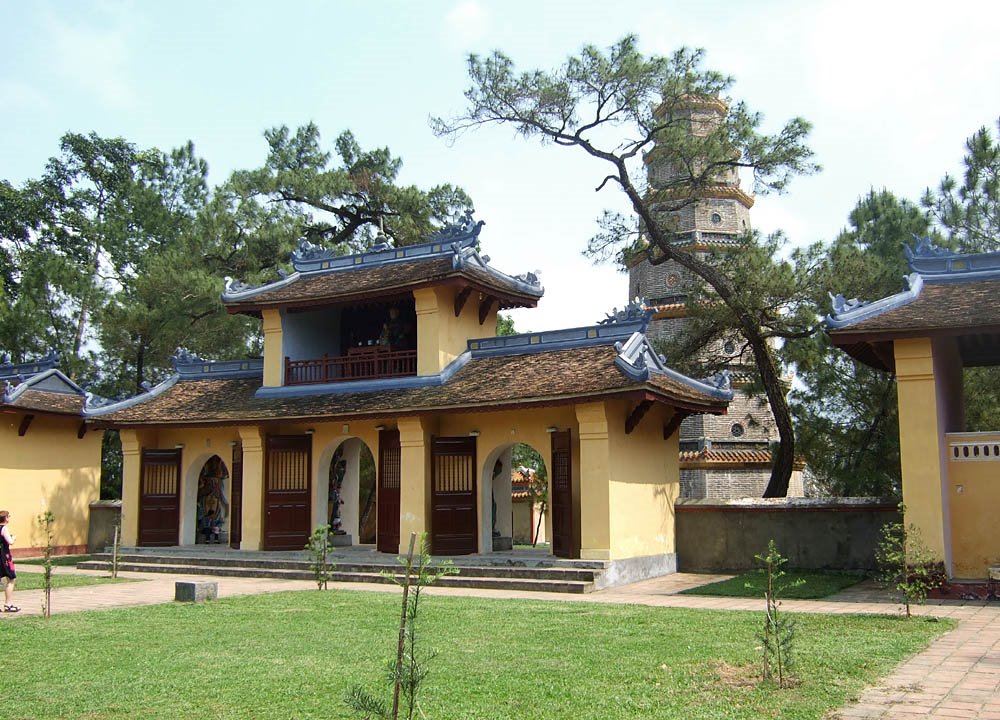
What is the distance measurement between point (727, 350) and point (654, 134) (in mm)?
5064

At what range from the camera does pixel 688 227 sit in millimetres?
27266

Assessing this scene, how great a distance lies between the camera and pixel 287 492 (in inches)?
731

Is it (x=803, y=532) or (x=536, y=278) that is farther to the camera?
(x=536, y=278)

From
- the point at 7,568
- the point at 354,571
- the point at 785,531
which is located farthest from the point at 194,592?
the point at 785,531

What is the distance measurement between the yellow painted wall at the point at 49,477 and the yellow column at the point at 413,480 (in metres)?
9.30

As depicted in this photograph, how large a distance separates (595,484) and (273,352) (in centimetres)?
827

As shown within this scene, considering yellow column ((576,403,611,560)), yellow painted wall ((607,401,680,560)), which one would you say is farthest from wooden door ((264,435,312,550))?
yellow painted wall ((607,401,680,560))

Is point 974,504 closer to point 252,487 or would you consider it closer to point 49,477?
point 252,487

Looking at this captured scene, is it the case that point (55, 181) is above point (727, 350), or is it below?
above

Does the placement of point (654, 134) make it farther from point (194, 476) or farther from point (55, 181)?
point (55, 181)

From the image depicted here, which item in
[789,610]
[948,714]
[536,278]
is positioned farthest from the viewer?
[536,278]

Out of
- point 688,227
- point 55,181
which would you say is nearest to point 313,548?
point 688,227

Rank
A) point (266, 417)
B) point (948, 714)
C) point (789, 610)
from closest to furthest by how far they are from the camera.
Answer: point (948, 714)
point (789, 610)
point (266, 417)

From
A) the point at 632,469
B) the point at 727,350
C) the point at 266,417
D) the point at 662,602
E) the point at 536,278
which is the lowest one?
the point at 662,602
